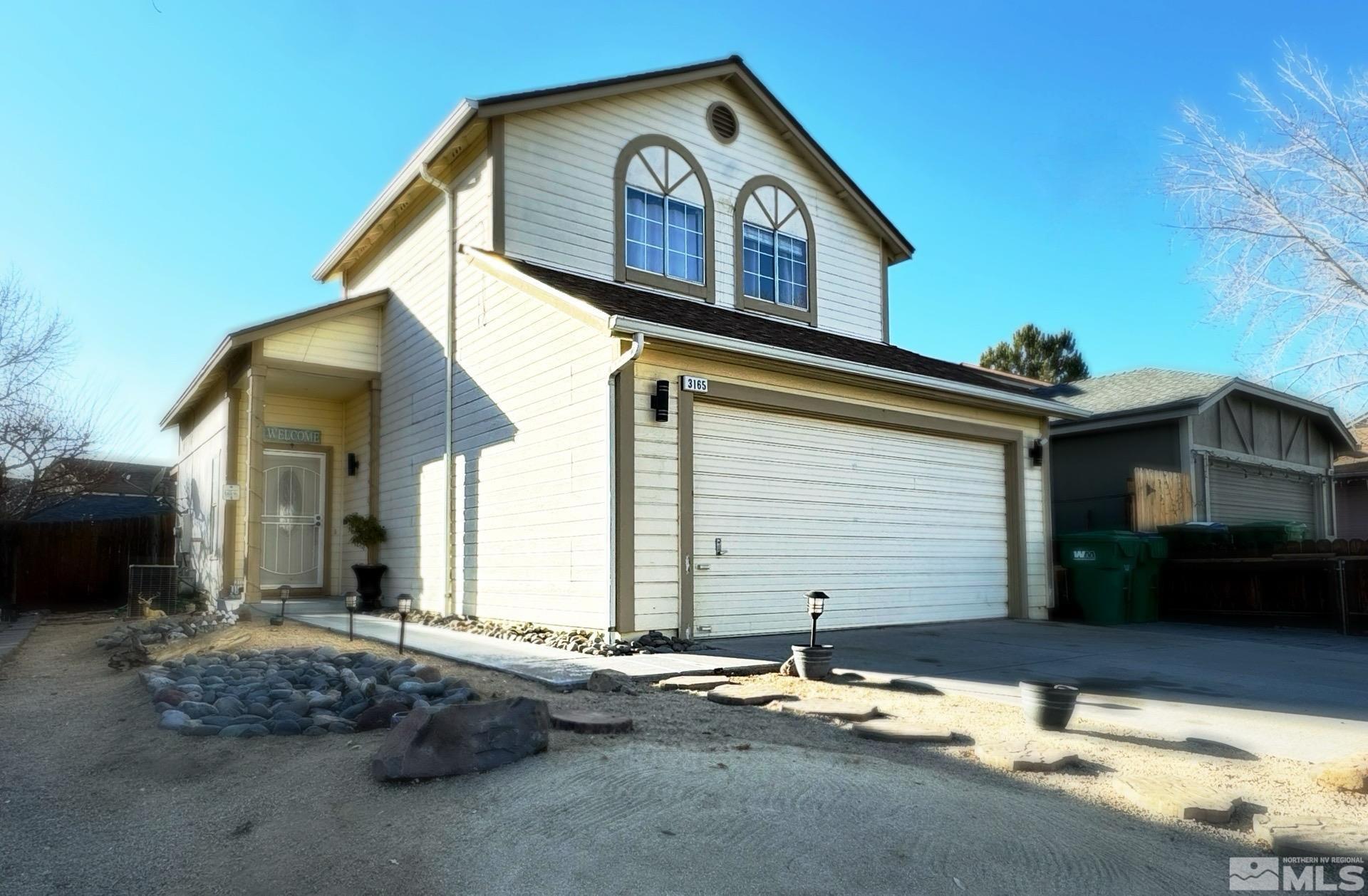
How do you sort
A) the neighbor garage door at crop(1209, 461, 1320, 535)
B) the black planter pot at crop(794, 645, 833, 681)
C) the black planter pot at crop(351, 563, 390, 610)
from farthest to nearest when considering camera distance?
the neighbor garage door at crop(1209, 461, 1320, 535), the black planter pot at crop(351, 563, 390, 610), the black planter pot at crop(794, 645, 833, 681)

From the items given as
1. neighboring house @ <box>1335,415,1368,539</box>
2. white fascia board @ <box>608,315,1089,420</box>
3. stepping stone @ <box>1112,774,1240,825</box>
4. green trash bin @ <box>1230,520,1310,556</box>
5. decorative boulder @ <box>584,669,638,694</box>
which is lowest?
stepping stone @ <box>1112,774,1240,825</box>

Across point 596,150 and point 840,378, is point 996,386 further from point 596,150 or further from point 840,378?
point 596,150

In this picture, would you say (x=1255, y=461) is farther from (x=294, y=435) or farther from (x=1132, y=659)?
(x=294, y=435)

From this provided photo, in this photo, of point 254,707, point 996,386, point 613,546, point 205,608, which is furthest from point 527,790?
point 205,608

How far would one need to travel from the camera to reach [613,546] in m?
8.53

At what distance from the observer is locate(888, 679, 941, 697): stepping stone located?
22.8 ft

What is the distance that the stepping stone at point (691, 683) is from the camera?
268 inches

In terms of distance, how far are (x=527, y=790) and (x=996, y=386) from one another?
1042 cm

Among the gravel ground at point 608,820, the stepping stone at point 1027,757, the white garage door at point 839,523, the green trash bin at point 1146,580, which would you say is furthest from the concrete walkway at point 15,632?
the green trash bin at point 1146,580

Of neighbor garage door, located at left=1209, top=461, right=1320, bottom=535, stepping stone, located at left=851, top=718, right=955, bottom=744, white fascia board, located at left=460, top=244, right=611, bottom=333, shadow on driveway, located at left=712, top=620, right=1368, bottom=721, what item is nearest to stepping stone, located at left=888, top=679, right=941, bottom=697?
shadow on driveway, located at left=712, top=620, right=1368, bottom=721

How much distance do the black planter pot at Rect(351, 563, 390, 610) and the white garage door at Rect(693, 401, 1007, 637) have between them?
5.75 meters

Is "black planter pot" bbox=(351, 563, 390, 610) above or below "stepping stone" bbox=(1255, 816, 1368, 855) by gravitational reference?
above

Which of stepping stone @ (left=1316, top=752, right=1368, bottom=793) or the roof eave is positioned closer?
stepping stone @ (left=1316, top=752, right=1368, bottom=793)

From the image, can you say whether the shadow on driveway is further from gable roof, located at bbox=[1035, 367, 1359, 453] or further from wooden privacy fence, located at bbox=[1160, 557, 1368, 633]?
gable roof, located at bbox=[1035, 367, 1359, 453]
